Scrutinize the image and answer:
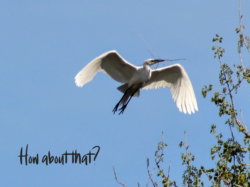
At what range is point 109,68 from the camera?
11250 mm

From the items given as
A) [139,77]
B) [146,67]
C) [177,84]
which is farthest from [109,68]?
[177,84]

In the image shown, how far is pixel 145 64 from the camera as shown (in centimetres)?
1123

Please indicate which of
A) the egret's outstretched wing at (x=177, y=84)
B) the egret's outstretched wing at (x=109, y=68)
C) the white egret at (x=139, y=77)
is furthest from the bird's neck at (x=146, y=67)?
the egret's outstretched wing at (x=177, y=84)

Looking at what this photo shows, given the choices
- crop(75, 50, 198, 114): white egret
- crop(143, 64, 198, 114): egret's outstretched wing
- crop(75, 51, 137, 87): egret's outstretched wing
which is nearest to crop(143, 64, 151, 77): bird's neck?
crop(75, 50, 198, 114): white egret

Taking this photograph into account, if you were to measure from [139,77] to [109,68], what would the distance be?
821mm

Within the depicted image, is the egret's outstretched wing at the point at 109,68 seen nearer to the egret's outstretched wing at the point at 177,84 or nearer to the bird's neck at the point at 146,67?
the bird's neck at the point at 146,67

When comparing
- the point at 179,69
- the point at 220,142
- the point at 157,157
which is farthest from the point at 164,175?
the point at 179,69

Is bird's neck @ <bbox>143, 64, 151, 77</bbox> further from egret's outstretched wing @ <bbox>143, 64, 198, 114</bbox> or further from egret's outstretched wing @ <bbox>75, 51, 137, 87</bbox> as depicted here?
egret's outstretched wing @ <bbox>143, 64, 198, 114</bbox>

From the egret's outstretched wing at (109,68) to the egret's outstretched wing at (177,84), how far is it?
2.53ft

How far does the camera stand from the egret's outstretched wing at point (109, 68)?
419 inches

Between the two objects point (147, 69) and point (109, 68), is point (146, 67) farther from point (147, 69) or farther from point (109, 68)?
point (109, 68)

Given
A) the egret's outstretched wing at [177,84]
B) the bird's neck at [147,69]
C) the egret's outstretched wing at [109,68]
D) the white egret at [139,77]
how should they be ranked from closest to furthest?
the egret's outstretched wing at [109,68] < the white egret at [139,77] < the bird's neck at [147,69] < the egret's outstretched wing at [177,84]

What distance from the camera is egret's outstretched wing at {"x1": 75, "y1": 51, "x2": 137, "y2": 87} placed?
419 inches

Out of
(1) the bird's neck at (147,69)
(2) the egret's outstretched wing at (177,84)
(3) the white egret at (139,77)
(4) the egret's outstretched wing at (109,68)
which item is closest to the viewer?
(4) the egret's outstretched wing at (109,68)
